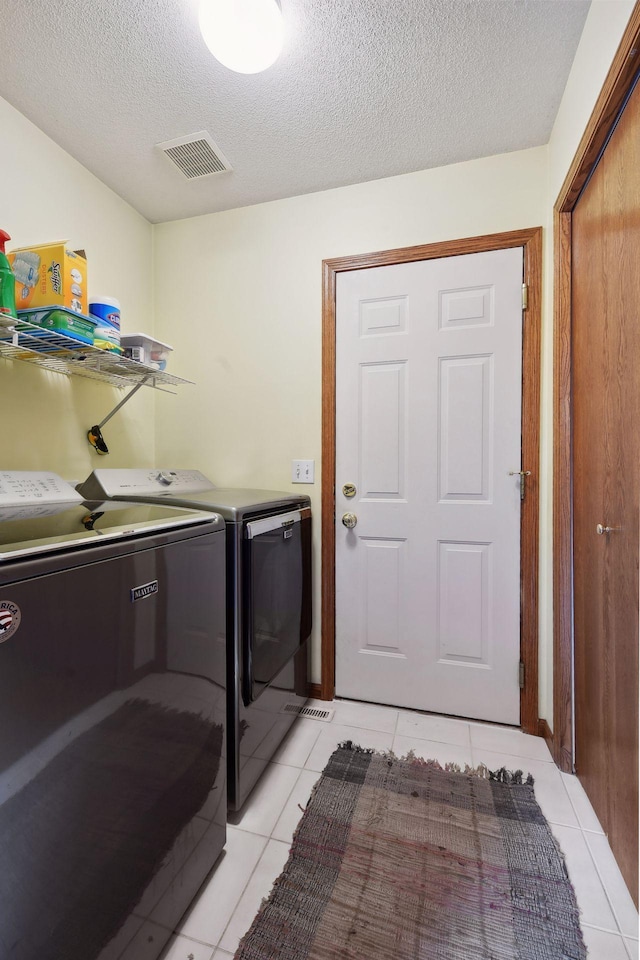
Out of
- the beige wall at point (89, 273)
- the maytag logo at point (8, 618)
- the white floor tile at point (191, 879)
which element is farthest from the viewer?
the beige wall at point (89, 273)

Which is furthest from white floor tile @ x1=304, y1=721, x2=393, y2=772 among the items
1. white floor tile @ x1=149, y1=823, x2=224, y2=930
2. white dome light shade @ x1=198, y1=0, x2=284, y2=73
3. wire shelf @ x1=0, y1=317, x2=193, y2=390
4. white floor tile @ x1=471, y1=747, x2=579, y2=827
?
white dome light shade @ x1=198, y1=0, x2=284, y2=73

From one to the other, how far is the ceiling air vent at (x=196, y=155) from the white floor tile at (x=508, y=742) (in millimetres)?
2649

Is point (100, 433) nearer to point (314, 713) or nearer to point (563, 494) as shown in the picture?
point (314, 713)

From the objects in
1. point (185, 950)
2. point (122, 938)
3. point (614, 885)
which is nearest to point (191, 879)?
point (185, 950)

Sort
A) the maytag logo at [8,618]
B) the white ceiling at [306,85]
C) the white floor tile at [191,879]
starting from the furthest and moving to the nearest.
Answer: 1. the white ceiling at [306,85]
2. the white floor tile at [191,879]
3. the maytag logo at [8,618]

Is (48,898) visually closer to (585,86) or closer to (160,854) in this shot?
(160,854)

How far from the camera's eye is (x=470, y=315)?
6.08 feet

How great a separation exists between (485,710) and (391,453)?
1.20 m

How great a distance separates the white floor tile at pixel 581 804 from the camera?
132 centimetres

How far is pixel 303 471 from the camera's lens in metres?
2.07

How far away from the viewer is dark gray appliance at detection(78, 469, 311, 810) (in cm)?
133

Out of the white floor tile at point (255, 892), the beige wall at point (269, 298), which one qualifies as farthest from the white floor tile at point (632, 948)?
the beige wall at point (269, 298)

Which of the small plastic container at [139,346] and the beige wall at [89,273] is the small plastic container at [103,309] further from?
the beige wall at [89,273]

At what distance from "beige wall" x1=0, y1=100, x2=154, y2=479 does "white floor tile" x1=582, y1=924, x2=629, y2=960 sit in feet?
7.10
